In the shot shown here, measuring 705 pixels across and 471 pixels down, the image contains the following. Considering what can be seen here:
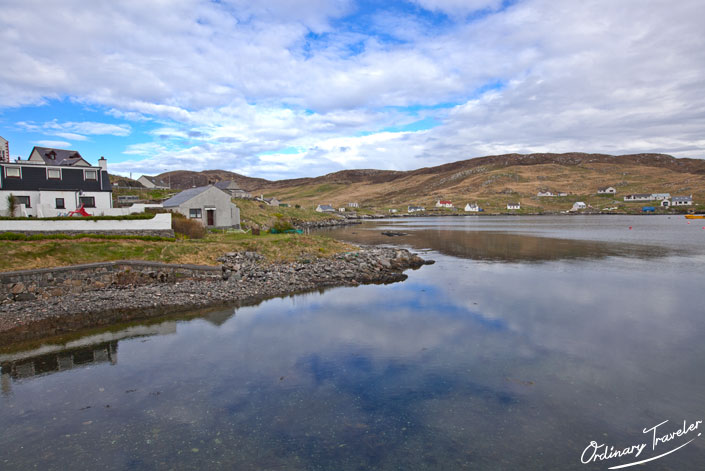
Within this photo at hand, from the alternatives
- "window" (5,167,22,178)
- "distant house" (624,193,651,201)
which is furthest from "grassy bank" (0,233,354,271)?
"distant house" (624,193,651,201)

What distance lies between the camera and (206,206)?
42.6 meters

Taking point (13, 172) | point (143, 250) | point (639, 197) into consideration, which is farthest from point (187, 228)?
point (639, 197)

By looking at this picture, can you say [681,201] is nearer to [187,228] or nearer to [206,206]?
[206,206]

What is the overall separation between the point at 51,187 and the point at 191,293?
23.7 metres

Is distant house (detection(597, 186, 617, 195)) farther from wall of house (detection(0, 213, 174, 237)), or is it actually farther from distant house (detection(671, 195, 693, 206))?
wall of house (detection(0, 213, 174, 237))

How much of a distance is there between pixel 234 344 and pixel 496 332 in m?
12.1

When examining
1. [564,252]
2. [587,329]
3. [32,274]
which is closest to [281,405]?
[587,329]

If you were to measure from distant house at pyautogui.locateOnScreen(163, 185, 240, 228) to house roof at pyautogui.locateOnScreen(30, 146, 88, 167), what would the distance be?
47.5ft

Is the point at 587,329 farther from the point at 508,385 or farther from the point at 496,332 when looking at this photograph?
the point at 508,385

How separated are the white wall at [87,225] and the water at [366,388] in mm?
14000

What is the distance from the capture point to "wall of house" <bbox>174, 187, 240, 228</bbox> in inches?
1642

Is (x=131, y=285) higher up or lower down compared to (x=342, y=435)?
higher up

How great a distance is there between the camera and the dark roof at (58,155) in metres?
45.4

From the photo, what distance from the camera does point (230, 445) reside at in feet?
31.2
